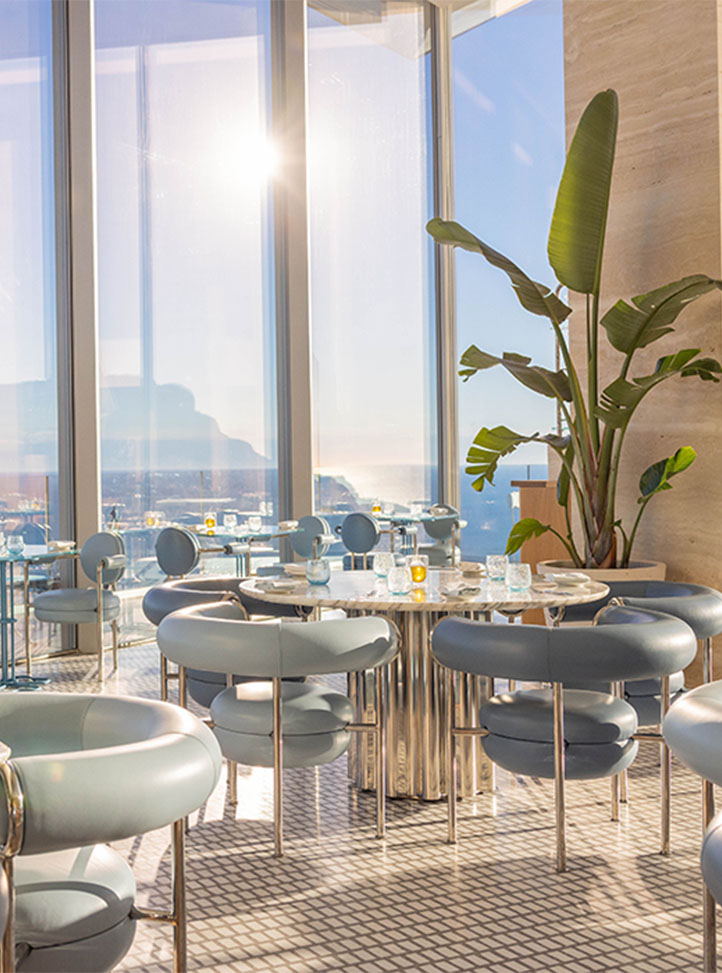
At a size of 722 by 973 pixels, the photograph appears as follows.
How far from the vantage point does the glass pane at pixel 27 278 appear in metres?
5.86

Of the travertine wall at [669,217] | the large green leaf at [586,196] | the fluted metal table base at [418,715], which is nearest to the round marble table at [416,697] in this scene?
the fluted metal table base at [418,715]

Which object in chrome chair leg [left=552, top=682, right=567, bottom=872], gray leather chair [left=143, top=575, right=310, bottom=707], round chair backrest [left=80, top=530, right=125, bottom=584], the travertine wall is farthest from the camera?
round chair backrest [left=80, top=530, right=125, bottom=584]

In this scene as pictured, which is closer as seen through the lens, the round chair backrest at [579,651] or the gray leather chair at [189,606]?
the round chair backrest at [579,651]

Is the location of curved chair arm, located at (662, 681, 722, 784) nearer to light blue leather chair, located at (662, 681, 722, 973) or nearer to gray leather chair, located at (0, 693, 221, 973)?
light blue leather chair, located at (662, 681, 722, 973)

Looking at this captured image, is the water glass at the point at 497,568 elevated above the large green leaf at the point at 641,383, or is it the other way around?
the large green leaf at the point at 641,383

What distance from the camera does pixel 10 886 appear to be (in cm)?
128

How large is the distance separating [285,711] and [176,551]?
2.84 meters

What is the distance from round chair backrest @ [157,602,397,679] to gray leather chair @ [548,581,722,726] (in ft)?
2.98

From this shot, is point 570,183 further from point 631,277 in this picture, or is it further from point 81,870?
point 81,870

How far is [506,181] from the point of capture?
44.0 ft

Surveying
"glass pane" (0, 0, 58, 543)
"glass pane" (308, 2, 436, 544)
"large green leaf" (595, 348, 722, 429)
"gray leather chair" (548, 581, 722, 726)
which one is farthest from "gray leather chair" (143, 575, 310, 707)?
"glass pane" (308, 2, 436, 544)

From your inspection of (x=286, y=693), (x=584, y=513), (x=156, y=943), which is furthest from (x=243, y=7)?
(x=156, y=943)

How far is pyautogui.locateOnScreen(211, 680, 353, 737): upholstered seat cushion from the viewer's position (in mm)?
2797

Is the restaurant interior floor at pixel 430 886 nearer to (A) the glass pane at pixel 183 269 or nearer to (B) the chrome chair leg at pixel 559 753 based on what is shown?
(B) the chrome chair leg at pixel 559 753
